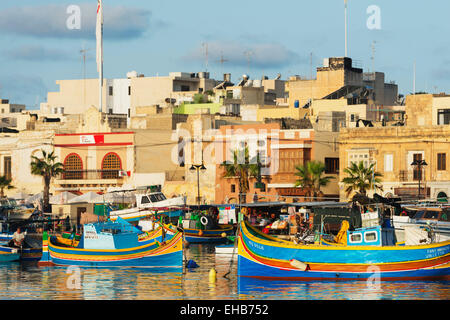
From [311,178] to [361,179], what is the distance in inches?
198

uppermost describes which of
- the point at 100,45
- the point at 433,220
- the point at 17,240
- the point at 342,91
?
the point at 100,45

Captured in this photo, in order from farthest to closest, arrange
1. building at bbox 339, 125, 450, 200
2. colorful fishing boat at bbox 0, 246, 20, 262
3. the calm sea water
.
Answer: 1. building at bbox 339, 125, 450, 200
2. colorful fishing boat at bbox 0, 246, 20, 262
3. the calm sea water

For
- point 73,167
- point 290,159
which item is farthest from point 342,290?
point 73,167

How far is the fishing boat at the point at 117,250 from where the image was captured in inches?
2072

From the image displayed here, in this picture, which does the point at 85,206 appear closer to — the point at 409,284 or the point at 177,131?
the point at 177,131

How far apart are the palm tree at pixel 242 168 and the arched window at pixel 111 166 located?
11.3 meters

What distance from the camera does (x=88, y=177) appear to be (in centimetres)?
9594

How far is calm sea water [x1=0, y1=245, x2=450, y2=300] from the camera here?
4291cm

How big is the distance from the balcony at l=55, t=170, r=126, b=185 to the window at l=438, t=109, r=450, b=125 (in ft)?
96.4

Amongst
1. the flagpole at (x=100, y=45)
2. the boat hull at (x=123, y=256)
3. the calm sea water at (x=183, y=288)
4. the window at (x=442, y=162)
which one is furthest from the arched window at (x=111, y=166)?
the calm sea water at (x=183, y=288)

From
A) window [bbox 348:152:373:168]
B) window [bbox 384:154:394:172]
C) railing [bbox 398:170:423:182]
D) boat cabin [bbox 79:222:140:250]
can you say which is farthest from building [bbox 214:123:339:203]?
boat cabin [bbox 79:222:140:250]

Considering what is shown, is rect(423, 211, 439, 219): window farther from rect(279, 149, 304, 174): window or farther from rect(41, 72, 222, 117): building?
rect(41, 72, 222, 117): building

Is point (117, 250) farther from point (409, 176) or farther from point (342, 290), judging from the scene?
point (409, 176)
